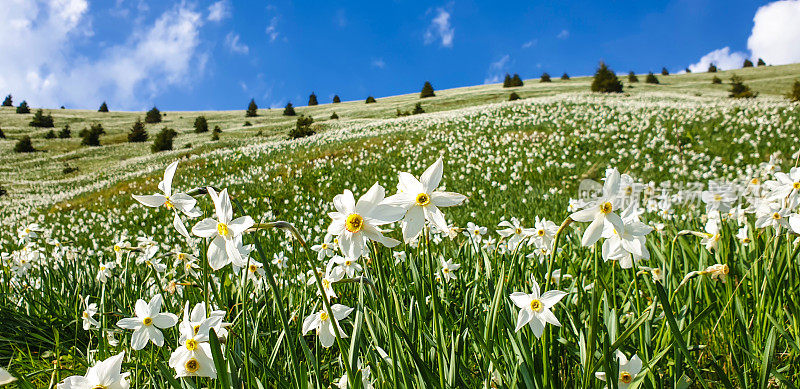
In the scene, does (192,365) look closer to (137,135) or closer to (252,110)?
(137,135)

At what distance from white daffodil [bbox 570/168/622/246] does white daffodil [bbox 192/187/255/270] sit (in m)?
0.85

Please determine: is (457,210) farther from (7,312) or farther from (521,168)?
(7,312)

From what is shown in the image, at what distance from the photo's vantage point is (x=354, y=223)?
3.31ft

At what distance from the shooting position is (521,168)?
34.1 feet

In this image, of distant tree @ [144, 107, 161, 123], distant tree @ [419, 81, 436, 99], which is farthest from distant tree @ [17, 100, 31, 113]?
distant tree @ [419, 81, 436, 99]

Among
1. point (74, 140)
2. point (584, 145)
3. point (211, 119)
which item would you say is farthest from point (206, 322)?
point (211, 119)

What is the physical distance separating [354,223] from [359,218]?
18 millimetres

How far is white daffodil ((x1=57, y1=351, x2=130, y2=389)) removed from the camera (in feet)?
3.52

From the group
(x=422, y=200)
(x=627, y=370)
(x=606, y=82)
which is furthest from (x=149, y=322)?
(x=606, y=82)

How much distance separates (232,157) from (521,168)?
13.2 m

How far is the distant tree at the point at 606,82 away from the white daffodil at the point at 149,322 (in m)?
42.8

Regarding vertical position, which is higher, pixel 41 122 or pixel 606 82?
pixel 41 122

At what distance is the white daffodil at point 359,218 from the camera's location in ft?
3.17

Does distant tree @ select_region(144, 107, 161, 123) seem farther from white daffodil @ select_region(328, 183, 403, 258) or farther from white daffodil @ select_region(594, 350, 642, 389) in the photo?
white daffodil @ select_region(594, 350, 642, 389)
